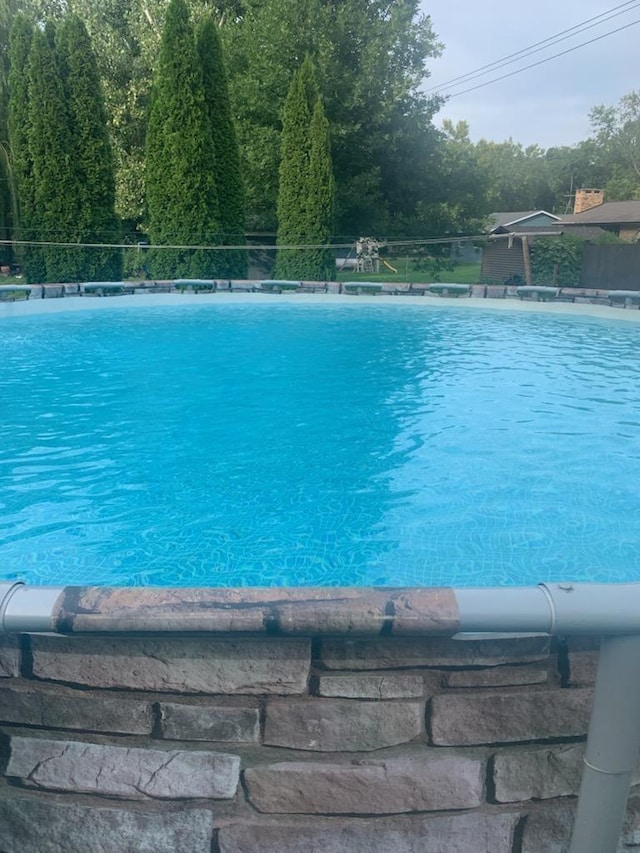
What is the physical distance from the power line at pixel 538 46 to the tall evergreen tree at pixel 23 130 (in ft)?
37.7

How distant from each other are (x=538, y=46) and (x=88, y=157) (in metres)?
21.0

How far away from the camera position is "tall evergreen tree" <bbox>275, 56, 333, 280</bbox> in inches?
673

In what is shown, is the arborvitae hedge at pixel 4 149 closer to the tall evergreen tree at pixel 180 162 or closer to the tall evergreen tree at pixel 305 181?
the tall evergreen tree at pixel 180 162

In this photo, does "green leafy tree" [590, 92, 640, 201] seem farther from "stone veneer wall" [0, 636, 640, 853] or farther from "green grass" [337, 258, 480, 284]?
"stone veneer wall" [0, 636, 640, 853]

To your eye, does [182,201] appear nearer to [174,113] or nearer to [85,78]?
[174,113]

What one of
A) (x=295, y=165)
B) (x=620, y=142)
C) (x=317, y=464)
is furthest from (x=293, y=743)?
(x=620, y=142)

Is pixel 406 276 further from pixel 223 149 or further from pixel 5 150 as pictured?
pixel 5 150

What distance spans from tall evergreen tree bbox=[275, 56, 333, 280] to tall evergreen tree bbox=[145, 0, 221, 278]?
6.66 ft

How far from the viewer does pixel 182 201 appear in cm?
1605

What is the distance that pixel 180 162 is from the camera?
1587cm

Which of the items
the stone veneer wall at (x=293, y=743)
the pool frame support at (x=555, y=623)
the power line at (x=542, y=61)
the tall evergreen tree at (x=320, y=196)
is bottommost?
the stone veneer wall at (x=293, y=743)

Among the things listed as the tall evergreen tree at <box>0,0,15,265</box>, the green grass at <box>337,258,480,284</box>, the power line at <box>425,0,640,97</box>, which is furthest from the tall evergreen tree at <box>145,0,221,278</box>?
the power line at <box>425,0,640,97</box>

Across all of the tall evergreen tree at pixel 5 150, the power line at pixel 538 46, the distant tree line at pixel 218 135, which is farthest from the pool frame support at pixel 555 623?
the power line at pixel 538 46

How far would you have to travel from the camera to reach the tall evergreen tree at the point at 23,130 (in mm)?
14961
